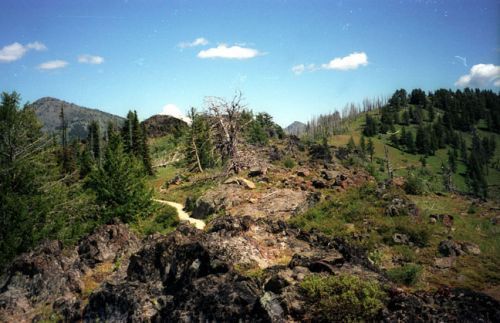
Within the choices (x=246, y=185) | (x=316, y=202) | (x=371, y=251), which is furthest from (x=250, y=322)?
(x=246, y=185)

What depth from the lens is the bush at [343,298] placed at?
955 centimetres

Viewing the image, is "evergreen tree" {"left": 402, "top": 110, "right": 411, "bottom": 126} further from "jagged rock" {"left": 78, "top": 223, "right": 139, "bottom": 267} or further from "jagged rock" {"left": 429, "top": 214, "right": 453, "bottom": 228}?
"jagged rock" {"left": 78, "top": 223, "right": 139, "bottom": 267}

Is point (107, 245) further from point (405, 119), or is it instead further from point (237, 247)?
point (405, 119)

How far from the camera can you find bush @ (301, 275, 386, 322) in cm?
955

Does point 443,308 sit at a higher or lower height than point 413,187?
higher

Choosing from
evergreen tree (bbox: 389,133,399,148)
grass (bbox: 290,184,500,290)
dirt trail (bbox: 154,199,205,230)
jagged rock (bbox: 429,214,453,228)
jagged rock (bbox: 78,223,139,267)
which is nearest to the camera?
grass (bbox: 290,184,500,290)

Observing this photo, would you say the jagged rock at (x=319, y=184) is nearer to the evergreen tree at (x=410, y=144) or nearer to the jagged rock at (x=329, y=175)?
the jagged rock at (x=329, y=175)

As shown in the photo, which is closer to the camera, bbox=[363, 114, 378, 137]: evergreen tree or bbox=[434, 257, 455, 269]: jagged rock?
bbox=[434, 257, 455, 269]: jagged rock

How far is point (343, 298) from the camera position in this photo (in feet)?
32.3

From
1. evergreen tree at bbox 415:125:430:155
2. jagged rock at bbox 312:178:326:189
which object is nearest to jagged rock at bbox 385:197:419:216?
jagged rock at bbox 312:178:326:189

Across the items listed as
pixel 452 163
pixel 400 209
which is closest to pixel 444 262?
pixel 400 209

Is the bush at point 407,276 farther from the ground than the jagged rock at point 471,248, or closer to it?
farther from the ground

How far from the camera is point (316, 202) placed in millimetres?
28672

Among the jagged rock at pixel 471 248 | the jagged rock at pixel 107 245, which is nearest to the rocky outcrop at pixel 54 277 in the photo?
the jagged rock at pixel 107 245
